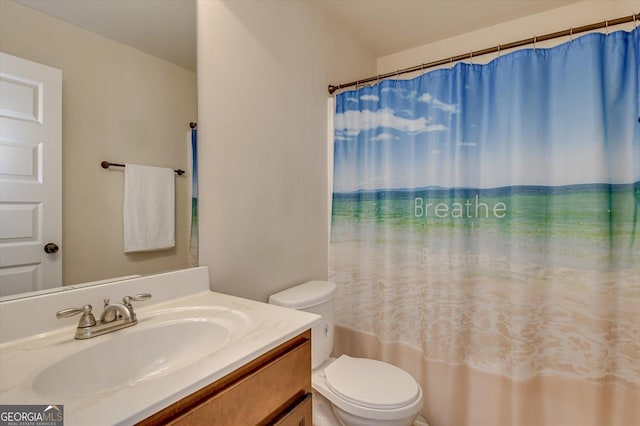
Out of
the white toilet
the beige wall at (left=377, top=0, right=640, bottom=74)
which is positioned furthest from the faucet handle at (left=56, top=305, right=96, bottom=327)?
the beige wall at (left=377, top=0, right=640, bottom=74)

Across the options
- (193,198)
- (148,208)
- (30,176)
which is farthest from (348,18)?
(30,176)

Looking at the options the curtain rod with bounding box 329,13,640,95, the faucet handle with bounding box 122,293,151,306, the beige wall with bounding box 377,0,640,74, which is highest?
the beige wall with bounding box 377,0,640,74

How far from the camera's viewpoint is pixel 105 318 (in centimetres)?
83

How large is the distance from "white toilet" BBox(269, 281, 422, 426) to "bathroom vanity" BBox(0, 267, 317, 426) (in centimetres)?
39

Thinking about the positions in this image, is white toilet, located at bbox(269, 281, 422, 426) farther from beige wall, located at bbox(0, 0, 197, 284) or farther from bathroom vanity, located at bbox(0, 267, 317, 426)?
beige wall, located at bbox(0, 0, 197, 284)

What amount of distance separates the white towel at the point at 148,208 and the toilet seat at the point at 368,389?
0.92m

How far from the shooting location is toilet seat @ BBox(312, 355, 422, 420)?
1.17m

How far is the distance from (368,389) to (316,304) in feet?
1.37

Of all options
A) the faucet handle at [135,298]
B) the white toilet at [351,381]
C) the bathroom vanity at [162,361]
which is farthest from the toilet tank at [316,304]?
the faucet handle at [135,298]

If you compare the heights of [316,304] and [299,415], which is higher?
[316,304]

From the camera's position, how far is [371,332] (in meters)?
1.79

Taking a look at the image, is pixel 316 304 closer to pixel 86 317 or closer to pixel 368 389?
pixel 368 389

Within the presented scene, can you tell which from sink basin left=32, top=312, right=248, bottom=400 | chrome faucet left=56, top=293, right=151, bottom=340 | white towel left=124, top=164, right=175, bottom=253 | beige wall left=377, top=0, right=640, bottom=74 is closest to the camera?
sink basin left=32, top=312, right=248, bottom=400

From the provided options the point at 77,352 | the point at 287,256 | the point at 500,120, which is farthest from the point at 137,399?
the point at 500,120
